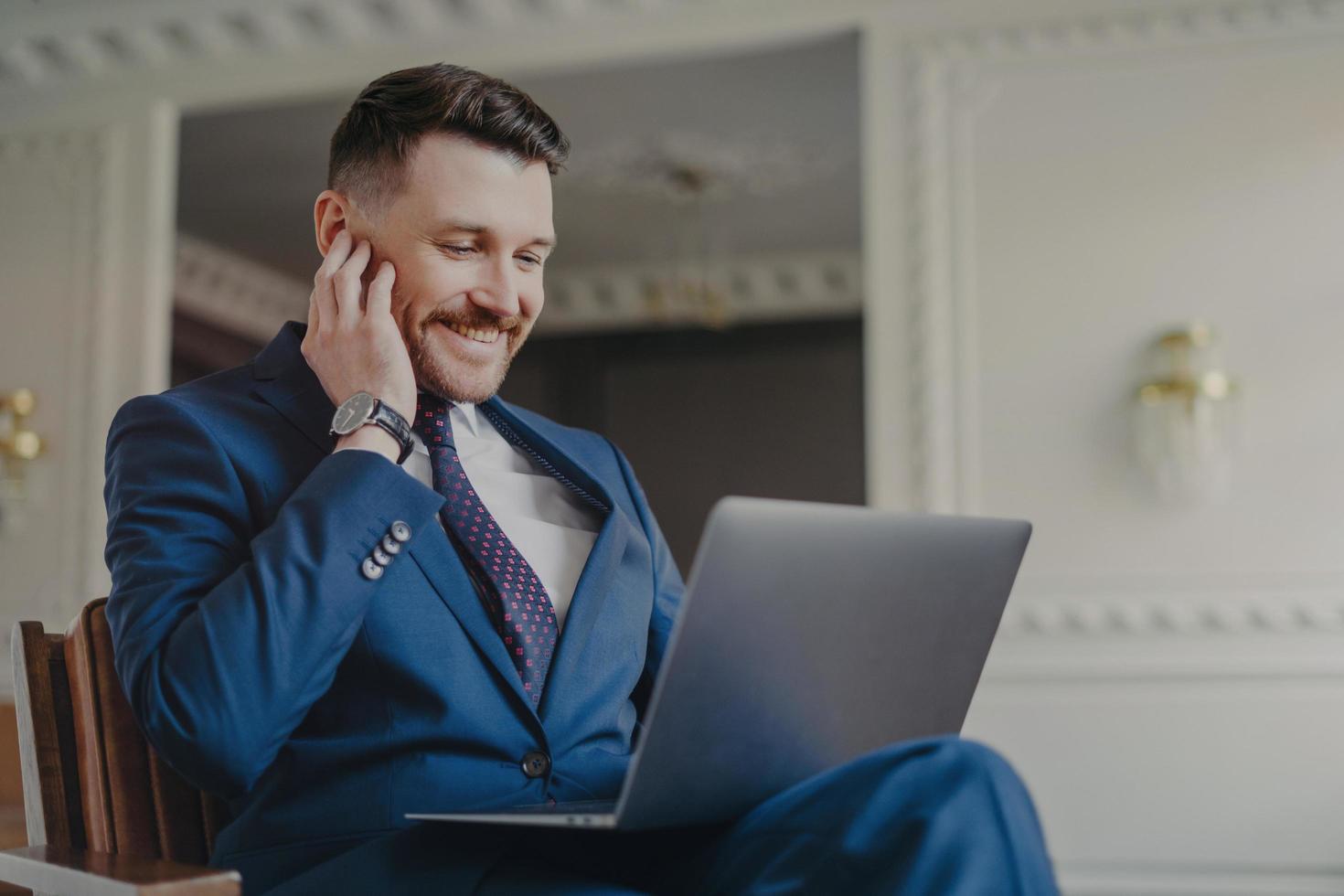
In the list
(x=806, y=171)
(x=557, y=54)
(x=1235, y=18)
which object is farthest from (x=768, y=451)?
(x=1235, y=18)

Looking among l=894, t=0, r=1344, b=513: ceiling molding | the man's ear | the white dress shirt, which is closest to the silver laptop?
the white dress shirt

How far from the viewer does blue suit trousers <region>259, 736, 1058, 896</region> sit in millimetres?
875

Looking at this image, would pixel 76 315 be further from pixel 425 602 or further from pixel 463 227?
pixel 425 602

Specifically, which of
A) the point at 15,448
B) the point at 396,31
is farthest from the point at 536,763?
the point at 15,448

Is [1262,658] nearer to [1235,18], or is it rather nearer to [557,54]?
[1235,18]

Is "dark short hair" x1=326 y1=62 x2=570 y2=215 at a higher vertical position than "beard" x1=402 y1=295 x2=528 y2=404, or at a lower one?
higher

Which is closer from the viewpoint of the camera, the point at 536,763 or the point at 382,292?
the point at 536,763

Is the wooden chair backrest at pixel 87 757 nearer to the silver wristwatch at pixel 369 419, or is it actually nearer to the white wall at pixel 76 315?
the silver wristwatch at pixel 369 419

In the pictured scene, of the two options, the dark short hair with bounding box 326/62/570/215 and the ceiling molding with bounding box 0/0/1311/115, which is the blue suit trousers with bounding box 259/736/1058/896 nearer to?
the dark short hair with bounding box 326/62/570/215

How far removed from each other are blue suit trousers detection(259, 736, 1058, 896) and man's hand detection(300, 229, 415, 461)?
368 mm

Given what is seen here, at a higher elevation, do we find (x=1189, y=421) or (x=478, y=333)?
(x=1189, y=421)

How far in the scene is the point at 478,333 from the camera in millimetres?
1404

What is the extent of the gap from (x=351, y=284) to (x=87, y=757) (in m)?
0.52

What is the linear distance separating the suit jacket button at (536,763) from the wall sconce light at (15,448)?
3.80m
